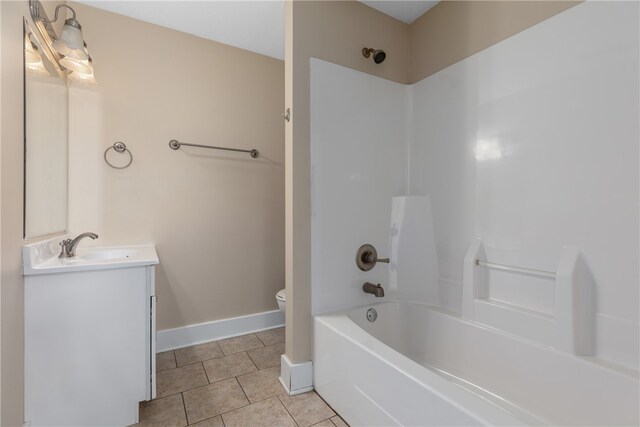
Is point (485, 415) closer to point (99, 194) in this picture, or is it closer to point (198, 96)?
point (99, 194)

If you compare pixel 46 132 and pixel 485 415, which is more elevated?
pixel 46 132

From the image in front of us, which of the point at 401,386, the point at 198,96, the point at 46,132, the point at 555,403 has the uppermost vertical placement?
the point at 198,96

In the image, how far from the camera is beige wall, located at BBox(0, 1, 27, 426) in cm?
102

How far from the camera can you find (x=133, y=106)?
2039 millimetres

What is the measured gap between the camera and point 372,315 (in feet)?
5.76

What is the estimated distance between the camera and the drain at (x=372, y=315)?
1.74m

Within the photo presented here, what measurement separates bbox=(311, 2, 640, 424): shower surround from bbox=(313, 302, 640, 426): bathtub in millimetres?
29

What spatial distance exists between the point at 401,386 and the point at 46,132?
211cm

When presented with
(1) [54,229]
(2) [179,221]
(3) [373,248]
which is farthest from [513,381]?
(1) [54,229]

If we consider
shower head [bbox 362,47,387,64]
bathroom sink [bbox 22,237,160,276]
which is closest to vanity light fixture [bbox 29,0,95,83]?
bathroom sink [bbox 22,237,160,276]

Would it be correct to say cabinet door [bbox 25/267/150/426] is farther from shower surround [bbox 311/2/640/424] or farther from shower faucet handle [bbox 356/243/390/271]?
shower faucet handle [bbox 356/243/390/271]

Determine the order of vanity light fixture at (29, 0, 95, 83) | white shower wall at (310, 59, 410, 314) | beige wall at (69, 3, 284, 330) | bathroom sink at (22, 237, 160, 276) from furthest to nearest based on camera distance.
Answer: beige wall at (69, 3, 284, 330), white shower wall at (310, 59, 410, 314), vanity light fixture at (29, 0, 95, 83), bathroom sink at (22, 237, 160, 276)

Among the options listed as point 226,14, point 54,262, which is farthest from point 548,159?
point 54,262

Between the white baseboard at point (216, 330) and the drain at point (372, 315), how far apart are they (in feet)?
3.64
